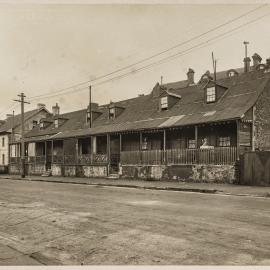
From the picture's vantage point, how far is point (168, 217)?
895 cm

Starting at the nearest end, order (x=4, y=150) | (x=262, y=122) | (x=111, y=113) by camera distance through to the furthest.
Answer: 1. (x=262, y=122)
2. (x=111, y=113)
3. (x=4, y=150)

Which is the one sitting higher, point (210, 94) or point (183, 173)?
point (210, 94)

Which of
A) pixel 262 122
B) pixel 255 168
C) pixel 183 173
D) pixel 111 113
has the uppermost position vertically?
pixel 111 113

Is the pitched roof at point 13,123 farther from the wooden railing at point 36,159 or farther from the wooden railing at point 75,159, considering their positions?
the wooden railing at point 75,159

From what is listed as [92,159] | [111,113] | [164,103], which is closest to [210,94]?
[164,103]

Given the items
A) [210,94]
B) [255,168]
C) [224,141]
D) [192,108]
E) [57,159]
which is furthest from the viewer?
[57,159]

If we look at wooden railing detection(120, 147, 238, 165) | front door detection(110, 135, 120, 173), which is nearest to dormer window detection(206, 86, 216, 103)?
wooden railing detection(120, 147, 238, 165)

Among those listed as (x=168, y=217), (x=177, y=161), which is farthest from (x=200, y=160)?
(x=168, y=217)

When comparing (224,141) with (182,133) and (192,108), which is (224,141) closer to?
(182,133)

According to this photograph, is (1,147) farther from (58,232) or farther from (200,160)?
(58,232)

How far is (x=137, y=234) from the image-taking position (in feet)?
23.0

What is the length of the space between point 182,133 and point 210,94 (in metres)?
3.36

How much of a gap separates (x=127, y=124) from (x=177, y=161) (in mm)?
7687

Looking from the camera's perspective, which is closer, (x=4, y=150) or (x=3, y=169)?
(x=3, y=169)
